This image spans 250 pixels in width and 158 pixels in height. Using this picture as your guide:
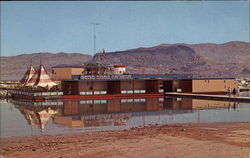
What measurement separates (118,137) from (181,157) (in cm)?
442

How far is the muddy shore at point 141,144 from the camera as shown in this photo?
34.7 feet

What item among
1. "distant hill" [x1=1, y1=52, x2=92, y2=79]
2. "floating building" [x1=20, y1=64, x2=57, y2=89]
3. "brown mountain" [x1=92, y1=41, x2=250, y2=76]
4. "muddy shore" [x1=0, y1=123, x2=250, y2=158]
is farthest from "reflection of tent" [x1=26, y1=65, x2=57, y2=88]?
"distant hill" [x1=1, y1=52, x2=92, y2=79]

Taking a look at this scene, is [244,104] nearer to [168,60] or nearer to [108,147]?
[108,147]

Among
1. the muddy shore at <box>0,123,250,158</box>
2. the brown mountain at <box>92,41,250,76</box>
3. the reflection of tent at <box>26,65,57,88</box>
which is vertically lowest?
the muddy shore at <box>0,123,250,158</box>

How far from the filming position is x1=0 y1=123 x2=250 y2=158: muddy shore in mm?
10586

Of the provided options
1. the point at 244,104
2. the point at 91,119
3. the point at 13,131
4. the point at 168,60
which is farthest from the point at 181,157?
the point at 168,60

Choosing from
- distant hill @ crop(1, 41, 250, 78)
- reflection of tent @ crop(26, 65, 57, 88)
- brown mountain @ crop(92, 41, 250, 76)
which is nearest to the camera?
reflection of tent @ crop(26, 65, 57, 88)

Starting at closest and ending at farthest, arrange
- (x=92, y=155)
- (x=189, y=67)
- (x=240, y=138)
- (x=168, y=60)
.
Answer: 1. (x=92, y=155)
2. (x=240, y=138)
3. (x=189, y=67)
4. (x=168, y=60)

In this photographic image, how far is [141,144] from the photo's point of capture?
1219cm

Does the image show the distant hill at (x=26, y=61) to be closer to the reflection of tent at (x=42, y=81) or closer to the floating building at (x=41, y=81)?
the floating building at (x=41, y=81)

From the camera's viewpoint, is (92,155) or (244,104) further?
(244,104)

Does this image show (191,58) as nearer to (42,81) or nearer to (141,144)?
(42,81)

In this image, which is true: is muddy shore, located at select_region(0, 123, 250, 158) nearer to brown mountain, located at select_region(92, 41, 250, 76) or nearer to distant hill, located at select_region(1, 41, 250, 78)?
brown mountain, located at select_region(92, 41, 250, 76)

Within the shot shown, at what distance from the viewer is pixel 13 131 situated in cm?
1672
